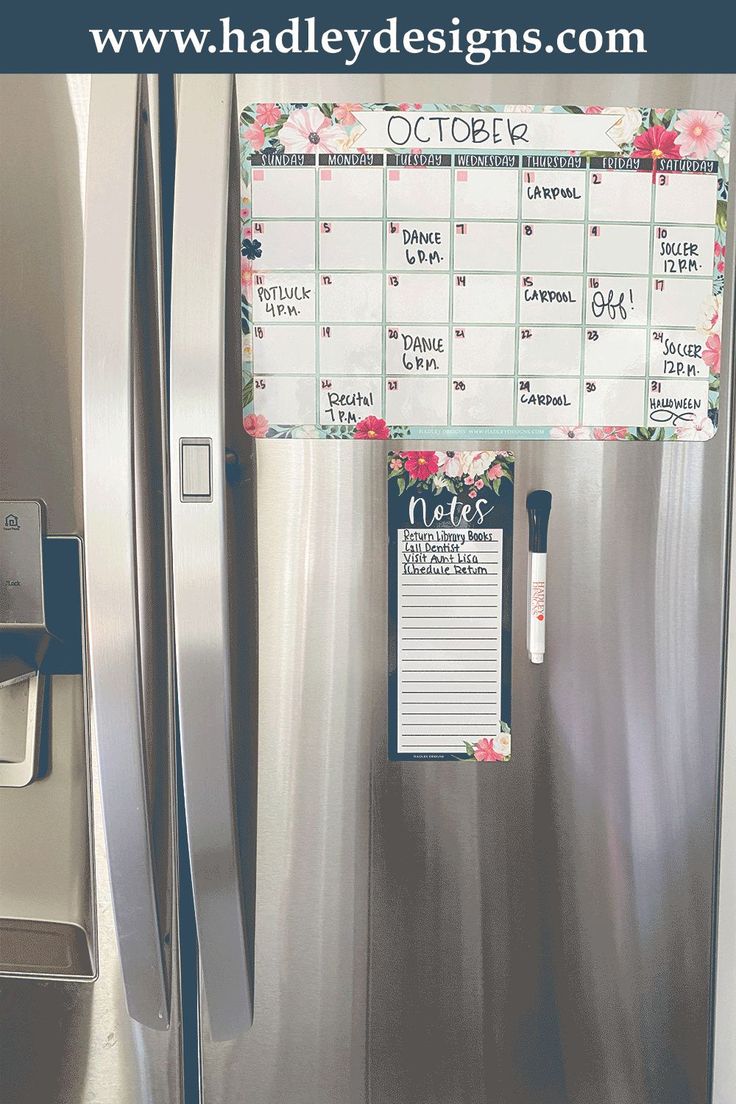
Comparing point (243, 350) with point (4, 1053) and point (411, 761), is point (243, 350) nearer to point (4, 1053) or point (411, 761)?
point (411, 761)

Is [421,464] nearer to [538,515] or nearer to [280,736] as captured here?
[538,515]

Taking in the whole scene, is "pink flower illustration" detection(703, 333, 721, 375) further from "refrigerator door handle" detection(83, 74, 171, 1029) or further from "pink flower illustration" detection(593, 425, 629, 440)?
"refrigerator door handle" detection(83, 74, 171, 1029)

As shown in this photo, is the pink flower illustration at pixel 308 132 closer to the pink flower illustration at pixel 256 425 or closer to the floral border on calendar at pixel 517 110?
the floral border on calendar at pixel 517 110

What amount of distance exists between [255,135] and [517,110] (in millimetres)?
250

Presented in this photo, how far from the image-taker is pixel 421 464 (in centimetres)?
81

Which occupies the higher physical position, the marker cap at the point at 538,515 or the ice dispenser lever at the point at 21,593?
the marker cap at the point at 538,515

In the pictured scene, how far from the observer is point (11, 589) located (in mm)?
824

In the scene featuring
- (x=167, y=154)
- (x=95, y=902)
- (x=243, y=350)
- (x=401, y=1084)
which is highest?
(x=167, y=154)

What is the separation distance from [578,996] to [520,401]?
62 cm

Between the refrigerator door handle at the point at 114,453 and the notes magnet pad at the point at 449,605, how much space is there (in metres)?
0.25

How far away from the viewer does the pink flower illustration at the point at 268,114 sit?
779 millimetres

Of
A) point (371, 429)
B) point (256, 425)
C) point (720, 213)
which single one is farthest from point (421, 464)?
point (720, 213)

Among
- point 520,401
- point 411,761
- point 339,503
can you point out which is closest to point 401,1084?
point 411,761
